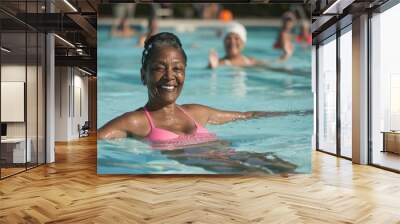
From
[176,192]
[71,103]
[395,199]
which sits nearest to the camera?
[395,199]

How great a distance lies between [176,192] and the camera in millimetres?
5379

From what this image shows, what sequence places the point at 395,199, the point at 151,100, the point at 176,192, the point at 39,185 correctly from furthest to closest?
the point at 151,100, the point at 39,185, the point at 176,192, the point at 395,199

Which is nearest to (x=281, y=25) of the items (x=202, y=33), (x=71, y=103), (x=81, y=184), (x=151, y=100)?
(x=202, y=33)

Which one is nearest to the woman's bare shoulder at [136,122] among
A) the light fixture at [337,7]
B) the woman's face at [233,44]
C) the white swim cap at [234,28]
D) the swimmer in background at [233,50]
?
the swimmer in background at [233,50]

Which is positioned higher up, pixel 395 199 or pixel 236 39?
pixel 236 39

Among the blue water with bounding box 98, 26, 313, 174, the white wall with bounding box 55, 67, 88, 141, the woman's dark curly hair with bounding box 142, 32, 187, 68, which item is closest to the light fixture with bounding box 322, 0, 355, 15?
the blue water with bounding box 98, 26, 313, 174

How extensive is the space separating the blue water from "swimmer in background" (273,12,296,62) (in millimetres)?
85

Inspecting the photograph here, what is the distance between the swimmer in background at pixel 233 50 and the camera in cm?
651

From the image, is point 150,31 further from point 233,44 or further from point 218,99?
point 218,99

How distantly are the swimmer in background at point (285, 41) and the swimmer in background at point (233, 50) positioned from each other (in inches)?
14.5

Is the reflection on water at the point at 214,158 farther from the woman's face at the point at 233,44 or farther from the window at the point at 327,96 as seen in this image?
the window at the point at 327,96

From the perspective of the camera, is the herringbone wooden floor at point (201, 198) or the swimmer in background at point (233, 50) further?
the swimmer in background at point (233, 50)

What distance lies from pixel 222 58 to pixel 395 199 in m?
3.17

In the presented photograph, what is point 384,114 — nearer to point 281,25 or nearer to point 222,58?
point 281,25
